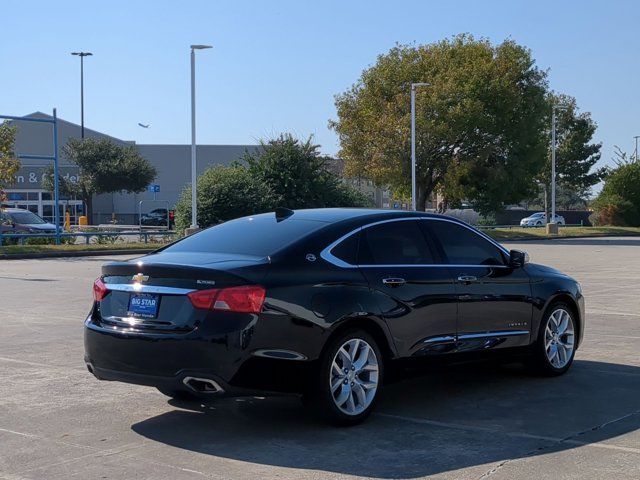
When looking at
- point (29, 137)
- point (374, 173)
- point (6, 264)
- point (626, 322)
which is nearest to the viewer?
point (626, 322)

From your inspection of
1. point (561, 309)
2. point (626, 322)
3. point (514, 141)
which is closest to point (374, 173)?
point (514, 141)

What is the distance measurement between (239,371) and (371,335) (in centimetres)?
123

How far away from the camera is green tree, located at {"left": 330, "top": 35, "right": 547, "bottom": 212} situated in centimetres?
5094

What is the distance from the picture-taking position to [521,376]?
9062 millimetres

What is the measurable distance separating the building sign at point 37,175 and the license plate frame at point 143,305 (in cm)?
6467

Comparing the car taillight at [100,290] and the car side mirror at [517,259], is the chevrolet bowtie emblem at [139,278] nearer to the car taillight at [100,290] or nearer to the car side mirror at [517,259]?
the car taillight at [100,290]

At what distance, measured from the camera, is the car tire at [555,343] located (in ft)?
28.7

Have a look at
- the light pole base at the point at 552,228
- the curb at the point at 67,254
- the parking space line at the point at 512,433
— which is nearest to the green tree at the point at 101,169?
the light pole base at the point at 552,228

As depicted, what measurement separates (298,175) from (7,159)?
13809mm

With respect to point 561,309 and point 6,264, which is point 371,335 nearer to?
point 561,309

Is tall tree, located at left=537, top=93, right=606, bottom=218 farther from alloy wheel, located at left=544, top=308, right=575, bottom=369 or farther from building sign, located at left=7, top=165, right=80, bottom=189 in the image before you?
alloy wheel, located at left=544, top=308, right=575, bottom=369

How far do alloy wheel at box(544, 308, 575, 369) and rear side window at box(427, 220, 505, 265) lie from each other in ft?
2.90

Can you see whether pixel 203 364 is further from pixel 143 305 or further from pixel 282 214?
pixel 282 214

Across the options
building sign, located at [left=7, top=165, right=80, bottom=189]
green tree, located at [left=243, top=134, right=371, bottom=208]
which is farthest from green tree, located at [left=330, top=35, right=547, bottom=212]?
building sign, located at [left=7, top=165, right=80, bottom=189]
